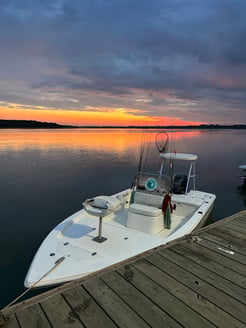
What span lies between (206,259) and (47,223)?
495 centimetres

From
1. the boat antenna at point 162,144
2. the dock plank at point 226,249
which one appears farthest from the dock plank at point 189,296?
the boat antenna at point 162,144

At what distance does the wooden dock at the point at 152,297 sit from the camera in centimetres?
177

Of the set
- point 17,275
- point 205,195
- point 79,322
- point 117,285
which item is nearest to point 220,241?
point 117,285

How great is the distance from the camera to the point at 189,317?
5.95 feet

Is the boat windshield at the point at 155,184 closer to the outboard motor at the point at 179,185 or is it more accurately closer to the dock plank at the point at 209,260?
the dock plank at the point at 209,260

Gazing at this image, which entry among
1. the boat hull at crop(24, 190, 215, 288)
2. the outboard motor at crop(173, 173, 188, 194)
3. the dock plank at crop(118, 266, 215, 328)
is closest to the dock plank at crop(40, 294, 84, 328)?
the dock plank at crop(118, 266, 215, 328)

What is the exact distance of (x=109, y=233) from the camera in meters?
4.07

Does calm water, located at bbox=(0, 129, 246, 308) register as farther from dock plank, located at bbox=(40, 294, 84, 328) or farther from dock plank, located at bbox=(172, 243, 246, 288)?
dock plank, located at bbox=(172, 243, 246, 288)

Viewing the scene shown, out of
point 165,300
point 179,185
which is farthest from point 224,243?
point 179,185

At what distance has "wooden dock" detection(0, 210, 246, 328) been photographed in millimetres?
1773

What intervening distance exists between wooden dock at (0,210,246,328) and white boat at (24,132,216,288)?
1.84 ft

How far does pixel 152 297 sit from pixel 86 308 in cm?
61

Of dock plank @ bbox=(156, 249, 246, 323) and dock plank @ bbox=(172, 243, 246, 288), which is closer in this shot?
dock plank @ bbox=(156, 249, 246, 323)

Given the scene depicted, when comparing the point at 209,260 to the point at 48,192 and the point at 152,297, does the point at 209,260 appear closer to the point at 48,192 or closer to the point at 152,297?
the point at 152,297
